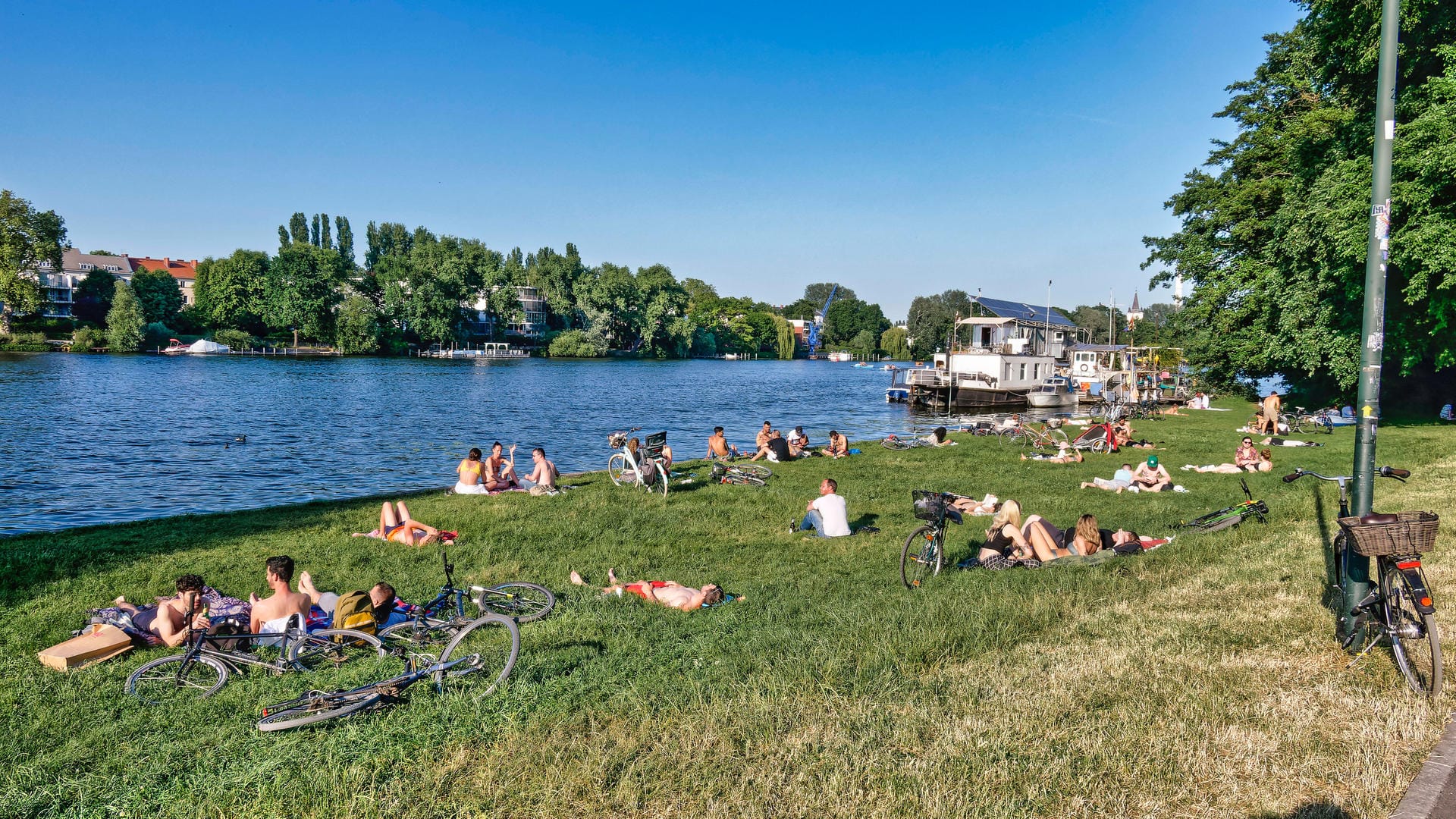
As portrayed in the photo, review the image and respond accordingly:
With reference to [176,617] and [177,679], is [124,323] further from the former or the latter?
[177,679]

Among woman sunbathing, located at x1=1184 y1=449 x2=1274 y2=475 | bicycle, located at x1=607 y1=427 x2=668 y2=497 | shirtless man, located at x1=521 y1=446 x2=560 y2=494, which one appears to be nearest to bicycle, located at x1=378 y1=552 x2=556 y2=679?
bicycle, located at x1=607 y1=427 x2=668 y2=497

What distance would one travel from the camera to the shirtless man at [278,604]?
27.5ft

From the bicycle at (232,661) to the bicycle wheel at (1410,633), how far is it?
26.8 feet

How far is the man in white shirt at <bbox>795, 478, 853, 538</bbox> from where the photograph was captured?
43.0ft

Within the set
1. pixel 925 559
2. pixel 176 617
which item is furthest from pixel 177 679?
pixel 925 559

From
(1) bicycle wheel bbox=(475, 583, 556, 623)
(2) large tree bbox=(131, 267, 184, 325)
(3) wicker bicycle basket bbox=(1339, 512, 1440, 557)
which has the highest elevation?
(2) large tree bbox=(131, 267, 184, 325)

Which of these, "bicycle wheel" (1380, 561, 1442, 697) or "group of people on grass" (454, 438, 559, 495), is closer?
"bicycle wheel" (1380, 561, 1442, 697)

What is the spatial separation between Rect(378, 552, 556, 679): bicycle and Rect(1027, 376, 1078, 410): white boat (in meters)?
51.5

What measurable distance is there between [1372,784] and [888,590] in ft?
16.9

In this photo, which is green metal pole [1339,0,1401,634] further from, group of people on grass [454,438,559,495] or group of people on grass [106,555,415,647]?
group of people on grass [454,438,559,495]

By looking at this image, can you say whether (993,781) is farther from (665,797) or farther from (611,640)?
(611,640)

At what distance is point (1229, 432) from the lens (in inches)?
1195

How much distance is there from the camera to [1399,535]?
597 cm

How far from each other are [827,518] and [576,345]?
113 metres
